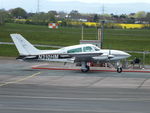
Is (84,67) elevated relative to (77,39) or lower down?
elevated

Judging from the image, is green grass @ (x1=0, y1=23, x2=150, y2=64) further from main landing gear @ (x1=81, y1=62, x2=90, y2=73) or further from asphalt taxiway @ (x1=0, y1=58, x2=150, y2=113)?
asphalt taxiway @ (x1=0, y1=58, x2=150, y2=113)

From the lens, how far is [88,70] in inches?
1287

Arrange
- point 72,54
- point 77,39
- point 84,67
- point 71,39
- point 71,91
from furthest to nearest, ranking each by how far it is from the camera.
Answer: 1. point 77,39
2. point 71,39
3. point 84,67
4. point 72,54
5. point 71,91

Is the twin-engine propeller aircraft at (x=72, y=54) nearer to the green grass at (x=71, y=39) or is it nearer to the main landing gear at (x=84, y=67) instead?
the main landing gear at (x=84, y=67)

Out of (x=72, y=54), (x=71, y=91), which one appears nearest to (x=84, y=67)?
(x=72, y=54)

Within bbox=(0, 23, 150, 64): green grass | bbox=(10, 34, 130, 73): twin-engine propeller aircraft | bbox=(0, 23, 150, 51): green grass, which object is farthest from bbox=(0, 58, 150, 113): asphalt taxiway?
bbox=(0, 23, 150, 51): green grass

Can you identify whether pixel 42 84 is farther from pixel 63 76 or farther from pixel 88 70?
pixel 88 70

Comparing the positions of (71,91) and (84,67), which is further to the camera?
(84,67)

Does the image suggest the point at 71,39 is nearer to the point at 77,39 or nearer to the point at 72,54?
the point at 77,39

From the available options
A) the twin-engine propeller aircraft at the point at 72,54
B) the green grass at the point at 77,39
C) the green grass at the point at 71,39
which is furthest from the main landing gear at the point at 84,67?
the green grass at the point at 77,39

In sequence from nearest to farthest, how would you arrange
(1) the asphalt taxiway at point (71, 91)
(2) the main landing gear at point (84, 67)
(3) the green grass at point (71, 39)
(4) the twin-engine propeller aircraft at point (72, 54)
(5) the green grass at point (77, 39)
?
1. (1) the asphalt taxiway at point (71, 91)
2. (4) the twin-engine propeller aircraft at point (72, 54)
3. (2) the main landing gear at point (84, 67)
4. (3) the green grass at point (71, 39)
5. (5) the green grass at point (77, 39)

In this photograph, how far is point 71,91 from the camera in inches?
883

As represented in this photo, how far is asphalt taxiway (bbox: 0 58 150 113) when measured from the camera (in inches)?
690

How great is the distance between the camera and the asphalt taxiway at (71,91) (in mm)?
17531
